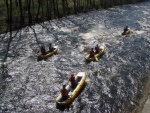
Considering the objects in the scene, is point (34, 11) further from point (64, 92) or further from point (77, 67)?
point (64, 92)

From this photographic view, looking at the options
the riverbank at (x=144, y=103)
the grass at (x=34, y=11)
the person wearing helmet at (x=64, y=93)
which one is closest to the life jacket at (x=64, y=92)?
the person wearing helmet at (x=64, y=93)

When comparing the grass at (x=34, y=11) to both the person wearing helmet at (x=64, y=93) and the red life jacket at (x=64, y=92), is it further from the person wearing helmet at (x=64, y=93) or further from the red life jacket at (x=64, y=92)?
the red life jacket at (x=64, y=92)

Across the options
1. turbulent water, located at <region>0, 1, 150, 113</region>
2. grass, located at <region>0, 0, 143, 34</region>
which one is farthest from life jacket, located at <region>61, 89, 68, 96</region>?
grass, located at <region>0, 0, 143, 34</region>

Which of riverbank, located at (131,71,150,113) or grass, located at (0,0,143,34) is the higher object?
grass, located at (0,0,143,34)

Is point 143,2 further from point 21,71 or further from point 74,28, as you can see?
point 21,71

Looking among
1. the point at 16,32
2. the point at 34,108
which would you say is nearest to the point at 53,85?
the point at 34,108

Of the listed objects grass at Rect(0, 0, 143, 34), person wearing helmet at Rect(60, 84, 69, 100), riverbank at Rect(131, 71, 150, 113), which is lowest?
riverbank at Rect(131, 71, 150, 113)

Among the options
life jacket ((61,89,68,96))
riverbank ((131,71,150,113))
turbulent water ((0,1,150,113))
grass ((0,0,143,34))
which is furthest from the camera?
grass ((0,0,143,34))

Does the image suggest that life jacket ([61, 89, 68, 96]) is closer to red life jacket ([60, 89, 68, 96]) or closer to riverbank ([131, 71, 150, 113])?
red life jacket ([60, 89, 68, 96])
